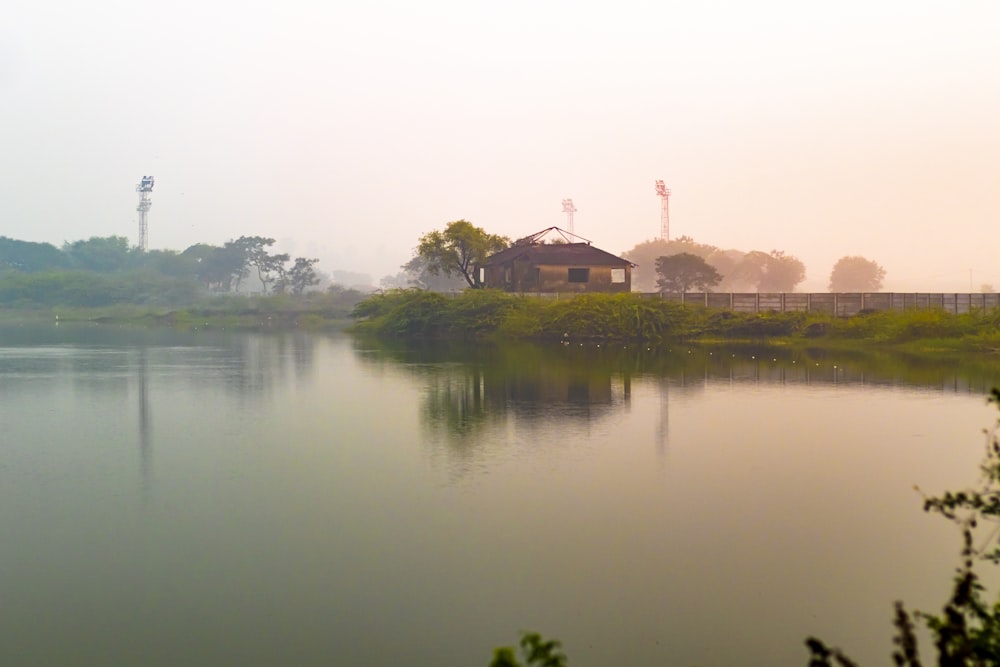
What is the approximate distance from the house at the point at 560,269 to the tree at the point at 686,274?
1454cm

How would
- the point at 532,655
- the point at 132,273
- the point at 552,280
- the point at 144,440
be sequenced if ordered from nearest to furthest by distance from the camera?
the point at 532,655
the point at 144,440
the point at 552,280
the point at 132,273

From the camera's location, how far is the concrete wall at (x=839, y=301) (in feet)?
103

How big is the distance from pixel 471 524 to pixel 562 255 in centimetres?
3612

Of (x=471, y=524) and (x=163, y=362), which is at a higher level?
(x=163, y=362)

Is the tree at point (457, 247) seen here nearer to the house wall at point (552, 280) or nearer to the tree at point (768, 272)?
the house wall at point (552, 280)

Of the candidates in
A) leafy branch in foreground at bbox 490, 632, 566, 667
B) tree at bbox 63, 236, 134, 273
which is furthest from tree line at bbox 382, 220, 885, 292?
leafy branch in foreground at bbox 490, 632, 566, 667

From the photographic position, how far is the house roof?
43.3 meters

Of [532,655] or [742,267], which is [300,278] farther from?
[532,655]

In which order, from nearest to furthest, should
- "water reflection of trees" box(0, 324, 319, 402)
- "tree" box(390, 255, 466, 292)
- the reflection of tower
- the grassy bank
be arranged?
the reflection of tower < "water reflection of trees" box(0, 324, 319, 402) < the grassy bank < "tree" box(390, 255, 466, 292)

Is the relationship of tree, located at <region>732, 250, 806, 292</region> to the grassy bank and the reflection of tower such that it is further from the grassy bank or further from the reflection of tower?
the reflection of tower

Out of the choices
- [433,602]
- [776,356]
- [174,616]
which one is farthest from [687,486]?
[776,356]

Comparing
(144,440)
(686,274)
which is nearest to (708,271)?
(686,274)

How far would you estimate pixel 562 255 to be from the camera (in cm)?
4359

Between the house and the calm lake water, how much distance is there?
85.6ft
